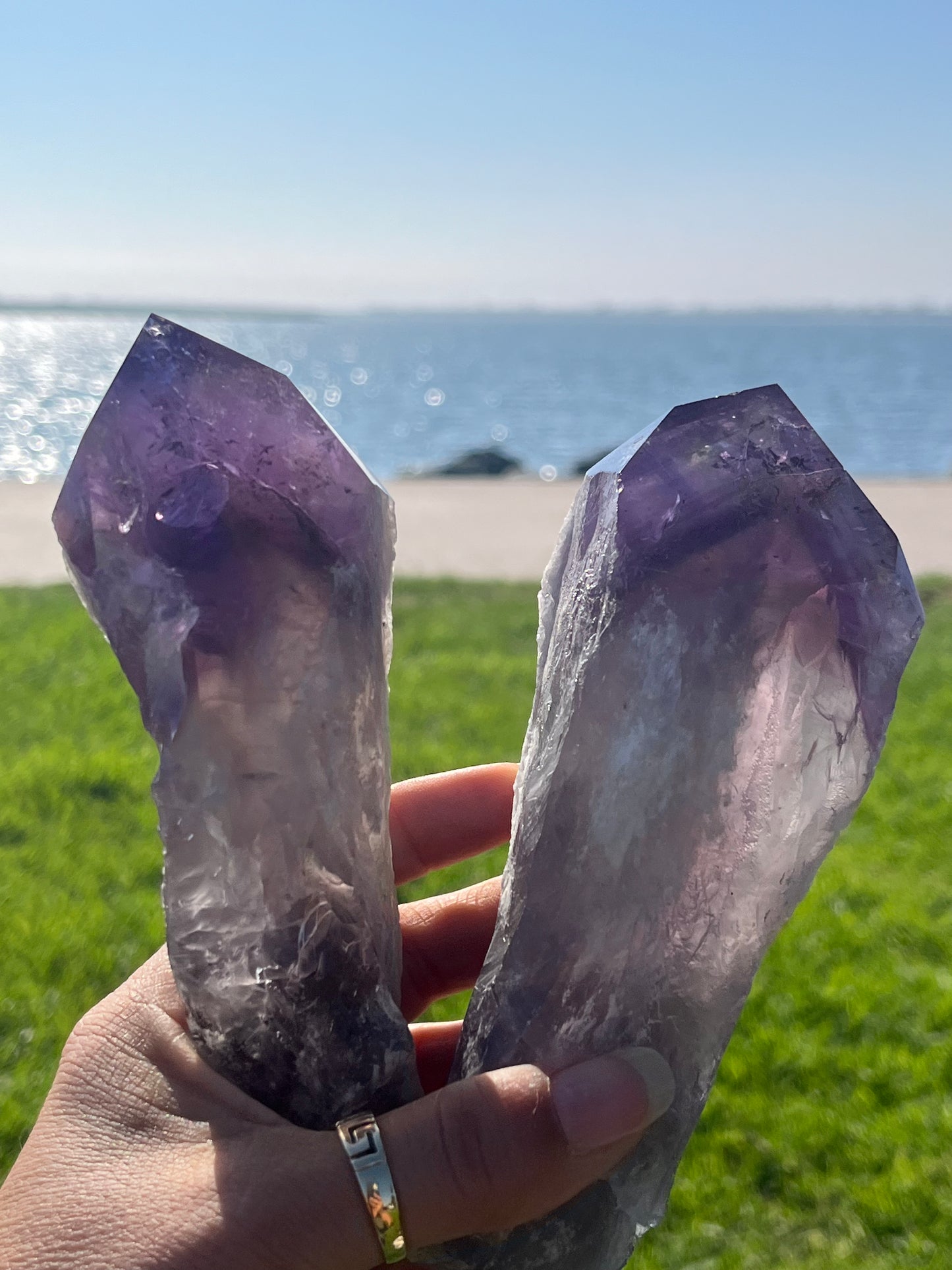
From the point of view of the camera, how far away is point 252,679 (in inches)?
68.9

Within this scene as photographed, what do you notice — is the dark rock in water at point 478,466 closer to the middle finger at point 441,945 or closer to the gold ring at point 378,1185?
the middle finger at point 441,945

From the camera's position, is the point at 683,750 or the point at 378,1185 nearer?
the point at 378,1185

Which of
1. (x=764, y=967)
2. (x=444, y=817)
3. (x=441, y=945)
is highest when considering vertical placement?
(x=444, y=817)

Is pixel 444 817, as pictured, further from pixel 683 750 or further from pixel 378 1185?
pixel 378 1185

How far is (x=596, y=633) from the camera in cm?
177

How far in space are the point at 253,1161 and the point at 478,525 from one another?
11864 millimetres

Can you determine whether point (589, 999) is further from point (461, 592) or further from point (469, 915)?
point (461, 592)

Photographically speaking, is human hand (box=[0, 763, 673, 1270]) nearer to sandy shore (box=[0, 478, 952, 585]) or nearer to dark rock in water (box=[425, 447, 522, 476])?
sandy shore (box=[0, 478, 952, 585])

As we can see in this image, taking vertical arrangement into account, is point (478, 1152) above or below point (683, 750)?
below

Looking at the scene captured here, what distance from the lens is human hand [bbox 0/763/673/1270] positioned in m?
1.55

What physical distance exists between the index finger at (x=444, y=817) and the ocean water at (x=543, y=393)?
3.05 ft

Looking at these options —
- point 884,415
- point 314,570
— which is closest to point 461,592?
point 314,570

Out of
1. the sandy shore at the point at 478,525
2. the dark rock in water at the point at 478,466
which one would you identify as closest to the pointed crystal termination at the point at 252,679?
the sandy shore at the point at 478,525

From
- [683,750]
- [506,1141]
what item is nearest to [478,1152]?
[506,1141]
